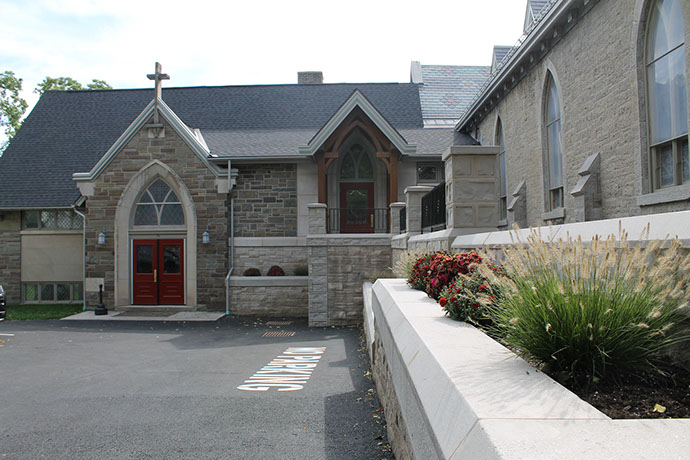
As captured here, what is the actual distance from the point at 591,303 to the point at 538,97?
12372 mm

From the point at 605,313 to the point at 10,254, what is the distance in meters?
22.9

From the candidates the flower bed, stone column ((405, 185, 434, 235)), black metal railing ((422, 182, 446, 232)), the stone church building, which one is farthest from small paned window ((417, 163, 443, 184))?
the flower bed

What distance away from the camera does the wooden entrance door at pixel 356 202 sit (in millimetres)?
18203

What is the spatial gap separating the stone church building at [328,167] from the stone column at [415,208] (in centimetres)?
4

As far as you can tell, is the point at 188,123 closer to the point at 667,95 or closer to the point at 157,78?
the point at 157,78

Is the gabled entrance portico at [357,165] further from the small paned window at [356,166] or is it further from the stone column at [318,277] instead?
the stone column at [318,277]

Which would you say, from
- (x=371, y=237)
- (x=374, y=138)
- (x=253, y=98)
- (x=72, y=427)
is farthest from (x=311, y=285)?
(x=253, y=98)

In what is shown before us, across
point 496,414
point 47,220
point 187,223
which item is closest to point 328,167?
point 187,223

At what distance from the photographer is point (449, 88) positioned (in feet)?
79.5

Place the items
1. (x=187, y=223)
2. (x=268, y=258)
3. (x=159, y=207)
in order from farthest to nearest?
(x=159, y=207) → (x=187, y=223) → (x=268, y=258)

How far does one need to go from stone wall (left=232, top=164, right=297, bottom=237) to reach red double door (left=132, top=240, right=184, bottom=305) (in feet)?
7.92

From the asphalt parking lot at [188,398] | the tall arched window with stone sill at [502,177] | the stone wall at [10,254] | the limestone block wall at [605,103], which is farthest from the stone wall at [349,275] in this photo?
the stone wall at [10,254]

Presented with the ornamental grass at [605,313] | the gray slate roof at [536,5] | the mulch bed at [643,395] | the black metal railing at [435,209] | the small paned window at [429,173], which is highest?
the gray slate roof at [536,5]

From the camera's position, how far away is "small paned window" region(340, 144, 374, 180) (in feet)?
60.9
